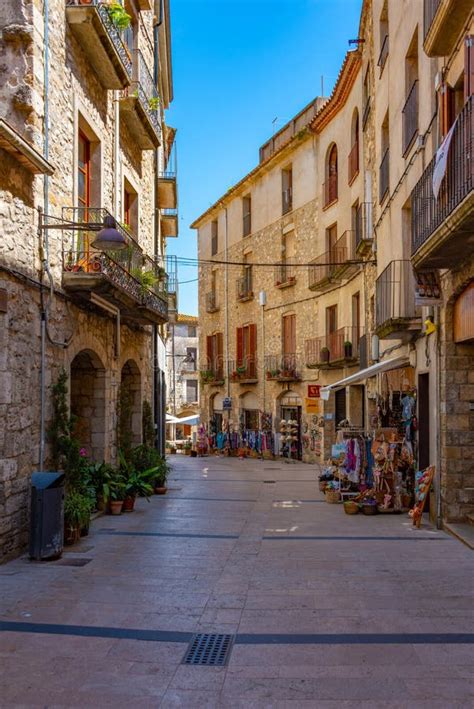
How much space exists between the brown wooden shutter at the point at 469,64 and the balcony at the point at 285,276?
737 inches

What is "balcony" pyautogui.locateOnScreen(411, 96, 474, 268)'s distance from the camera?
7195mm

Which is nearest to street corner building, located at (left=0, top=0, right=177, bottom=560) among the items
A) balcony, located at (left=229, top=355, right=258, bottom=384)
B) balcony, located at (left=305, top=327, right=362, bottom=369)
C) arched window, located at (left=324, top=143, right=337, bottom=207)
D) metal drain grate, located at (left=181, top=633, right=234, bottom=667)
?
metal drain grate, located at (left=181, top=633, right=234, bottom=667)

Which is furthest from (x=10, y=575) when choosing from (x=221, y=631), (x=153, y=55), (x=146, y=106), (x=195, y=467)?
(x=195, y=467)

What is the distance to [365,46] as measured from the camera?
62.0 ft

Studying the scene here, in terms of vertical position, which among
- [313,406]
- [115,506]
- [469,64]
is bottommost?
[115,506]

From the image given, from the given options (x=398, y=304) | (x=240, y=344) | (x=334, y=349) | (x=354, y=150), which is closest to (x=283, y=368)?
(x=334, y=349)

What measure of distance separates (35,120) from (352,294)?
1397cm

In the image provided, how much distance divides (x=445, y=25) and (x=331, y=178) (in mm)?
15875

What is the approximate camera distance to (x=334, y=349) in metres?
22.7

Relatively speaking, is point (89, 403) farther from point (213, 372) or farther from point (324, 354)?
point (213, 372)

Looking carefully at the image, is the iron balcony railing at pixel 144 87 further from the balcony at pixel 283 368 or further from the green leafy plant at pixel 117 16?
the balcony at pixel 283 368

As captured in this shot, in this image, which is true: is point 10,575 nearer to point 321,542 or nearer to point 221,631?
point 221,631

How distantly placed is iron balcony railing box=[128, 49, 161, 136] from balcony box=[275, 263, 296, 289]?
11733mm

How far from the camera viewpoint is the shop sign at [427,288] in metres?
10.0
